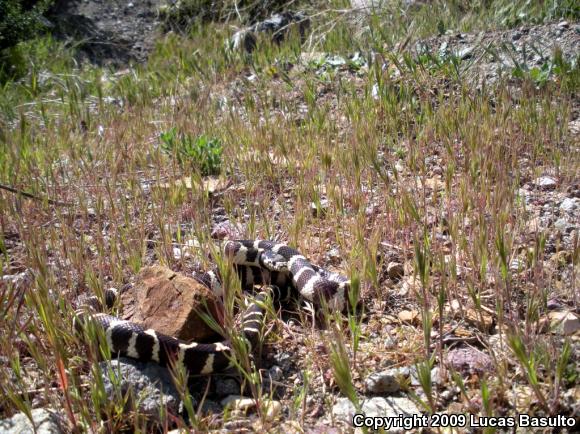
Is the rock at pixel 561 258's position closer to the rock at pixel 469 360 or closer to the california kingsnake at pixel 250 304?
the rock at pixel 469 360

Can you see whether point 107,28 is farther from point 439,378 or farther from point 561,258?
point 439,378

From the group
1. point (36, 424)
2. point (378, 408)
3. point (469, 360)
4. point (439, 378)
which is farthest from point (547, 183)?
point (36, 424)

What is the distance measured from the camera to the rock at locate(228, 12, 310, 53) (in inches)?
340

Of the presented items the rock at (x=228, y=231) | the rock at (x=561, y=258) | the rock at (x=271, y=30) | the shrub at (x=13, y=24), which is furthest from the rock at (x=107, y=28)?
the rock at (x=561, y=258)

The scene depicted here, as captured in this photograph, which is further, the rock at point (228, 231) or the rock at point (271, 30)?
the rock at point (271, 30)

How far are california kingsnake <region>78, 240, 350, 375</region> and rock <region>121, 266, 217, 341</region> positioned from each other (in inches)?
4.2

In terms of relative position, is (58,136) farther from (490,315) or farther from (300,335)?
(490,315)

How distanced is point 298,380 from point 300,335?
0.34 metres

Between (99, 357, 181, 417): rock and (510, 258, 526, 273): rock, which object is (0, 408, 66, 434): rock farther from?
(510, 258, 526, 273): rock

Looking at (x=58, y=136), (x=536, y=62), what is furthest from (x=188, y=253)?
(x=536, y=62)

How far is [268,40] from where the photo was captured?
27.0 ft

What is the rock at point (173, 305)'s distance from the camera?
2963mm

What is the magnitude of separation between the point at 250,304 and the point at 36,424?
1201mm

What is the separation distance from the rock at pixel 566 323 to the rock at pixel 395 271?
929 mm
